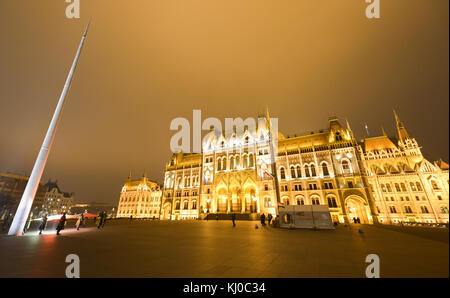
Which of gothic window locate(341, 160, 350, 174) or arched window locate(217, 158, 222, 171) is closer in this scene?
gothic window locate(341, 160, 350, 174)

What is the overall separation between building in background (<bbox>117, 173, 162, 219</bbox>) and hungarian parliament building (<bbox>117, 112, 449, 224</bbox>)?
1370 inches

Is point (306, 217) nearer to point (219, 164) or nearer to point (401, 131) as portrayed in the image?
point (219, 164)

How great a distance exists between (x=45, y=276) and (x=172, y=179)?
49.7 metres

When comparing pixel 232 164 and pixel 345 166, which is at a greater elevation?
pixel 232 164

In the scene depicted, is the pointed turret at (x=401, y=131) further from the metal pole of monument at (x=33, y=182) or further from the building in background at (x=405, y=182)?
the metal pole of monument at (x=33, y=182)

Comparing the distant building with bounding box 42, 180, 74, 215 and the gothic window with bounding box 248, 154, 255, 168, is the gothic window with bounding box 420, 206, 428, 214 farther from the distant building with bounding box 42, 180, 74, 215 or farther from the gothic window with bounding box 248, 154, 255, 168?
the distant building with bounding box 42, 180, 74, 215

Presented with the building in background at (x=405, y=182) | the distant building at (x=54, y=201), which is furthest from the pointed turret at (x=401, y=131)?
the distant building at (x=54, y=201)

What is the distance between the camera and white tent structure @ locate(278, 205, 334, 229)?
1599 centimetres

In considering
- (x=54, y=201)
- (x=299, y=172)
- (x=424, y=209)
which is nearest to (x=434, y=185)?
(x=424, y=209)

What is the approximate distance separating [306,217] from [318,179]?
2185cm

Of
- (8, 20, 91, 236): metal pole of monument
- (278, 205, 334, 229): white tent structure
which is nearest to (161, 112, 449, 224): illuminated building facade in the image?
(278, 205, 334, 229): white tent structure

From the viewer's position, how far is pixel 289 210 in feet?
57.8

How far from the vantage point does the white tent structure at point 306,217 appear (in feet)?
52.5

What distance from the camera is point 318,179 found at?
35250mm
